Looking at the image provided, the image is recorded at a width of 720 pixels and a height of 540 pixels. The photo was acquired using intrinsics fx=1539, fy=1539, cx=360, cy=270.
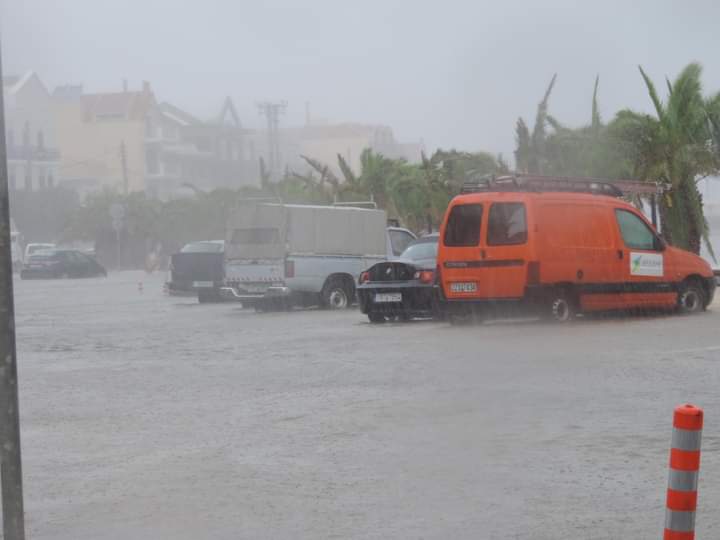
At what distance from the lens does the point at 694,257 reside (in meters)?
23.5

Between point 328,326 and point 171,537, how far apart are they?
51.9 feet

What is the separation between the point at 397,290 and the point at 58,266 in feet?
127

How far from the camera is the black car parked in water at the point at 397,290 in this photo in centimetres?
2338

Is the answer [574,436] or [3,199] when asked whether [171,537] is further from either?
[574,436]

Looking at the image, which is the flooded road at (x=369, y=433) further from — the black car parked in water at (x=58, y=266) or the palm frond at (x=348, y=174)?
the black car parked in water at (x=58, y=266)

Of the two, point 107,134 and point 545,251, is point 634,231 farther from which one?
point 107,134

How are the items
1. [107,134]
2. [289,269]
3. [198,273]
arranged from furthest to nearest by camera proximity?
[107,134] → [198,273] → [289,269]

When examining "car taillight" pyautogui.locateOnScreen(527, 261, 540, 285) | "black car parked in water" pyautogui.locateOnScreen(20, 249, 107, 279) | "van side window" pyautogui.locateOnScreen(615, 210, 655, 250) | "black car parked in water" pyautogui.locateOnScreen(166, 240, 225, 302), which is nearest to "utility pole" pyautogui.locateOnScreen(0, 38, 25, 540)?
"car taillight" pyautogui.locateOnScreen(527, 261, 540, 285)

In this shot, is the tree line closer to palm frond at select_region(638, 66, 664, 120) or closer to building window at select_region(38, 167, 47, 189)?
palm frond at select_region(638, 66, 664, 120)

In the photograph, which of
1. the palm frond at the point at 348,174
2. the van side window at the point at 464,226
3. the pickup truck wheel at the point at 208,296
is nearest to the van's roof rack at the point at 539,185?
the van side window at the point at 464,226

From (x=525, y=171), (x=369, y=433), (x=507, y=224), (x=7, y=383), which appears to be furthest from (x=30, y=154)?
(x=7, y=383)

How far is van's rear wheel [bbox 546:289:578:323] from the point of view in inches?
840

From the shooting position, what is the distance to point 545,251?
2111 centimetres

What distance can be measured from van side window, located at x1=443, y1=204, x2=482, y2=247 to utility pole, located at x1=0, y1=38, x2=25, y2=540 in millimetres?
15609
